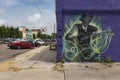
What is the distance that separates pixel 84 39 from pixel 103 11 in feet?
6.25

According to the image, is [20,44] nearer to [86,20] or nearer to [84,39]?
[84,39]

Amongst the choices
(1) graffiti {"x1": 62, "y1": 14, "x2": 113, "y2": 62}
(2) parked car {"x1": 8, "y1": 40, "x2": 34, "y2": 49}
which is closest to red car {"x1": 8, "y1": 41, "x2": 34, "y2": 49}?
(2) parked car {"x1": 8, "y1": 40, "x2": 34, "y2": 49}

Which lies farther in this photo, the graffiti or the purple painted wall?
the graffiti

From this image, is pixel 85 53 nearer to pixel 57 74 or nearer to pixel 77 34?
pixel 77 34

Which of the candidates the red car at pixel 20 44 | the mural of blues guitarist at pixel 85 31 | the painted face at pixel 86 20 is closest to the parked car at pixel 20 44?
the red car at pixel 20 44

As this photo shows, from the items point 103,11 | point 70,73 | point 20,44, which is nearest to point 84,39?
point 103,11

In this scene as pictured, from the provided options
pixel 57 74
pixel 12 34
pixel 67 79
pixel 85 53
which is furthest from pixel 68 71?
pixel 12 34

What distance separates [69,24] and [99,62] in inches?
107

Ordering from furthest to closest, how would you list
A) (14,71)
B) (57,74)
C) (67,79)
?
(14,71) → (57,74) → (67,79)

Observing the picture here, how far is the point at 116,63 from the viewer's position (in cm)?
1795

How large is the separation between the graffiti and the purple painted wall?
30 cm

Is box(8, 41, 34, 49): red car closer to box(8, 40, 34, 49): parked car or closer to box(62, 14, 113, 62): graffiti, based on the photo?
box(8, 40, 34, 49): parked car

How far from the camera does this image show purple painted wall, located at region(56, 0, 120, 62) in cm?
1841

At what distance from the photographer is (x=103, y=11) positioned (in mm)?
18547
